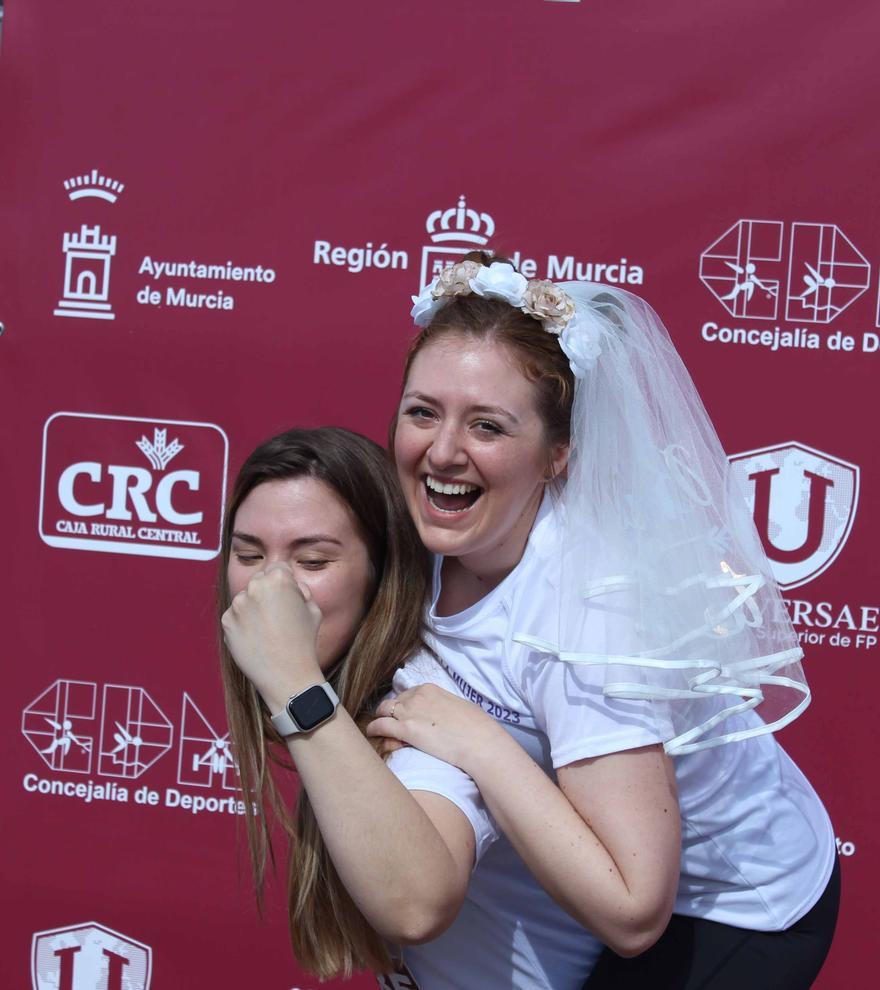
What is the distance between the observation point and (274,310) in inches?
94.0

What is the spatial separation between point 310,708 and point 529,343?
0.51m

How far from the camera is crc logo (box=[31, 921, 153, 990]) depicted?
2508 millimetres

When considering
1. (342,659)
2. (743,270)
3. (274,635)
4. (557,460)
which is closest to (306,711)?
(274,635)

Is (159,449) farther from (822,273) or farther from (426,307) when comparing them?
(822,273)

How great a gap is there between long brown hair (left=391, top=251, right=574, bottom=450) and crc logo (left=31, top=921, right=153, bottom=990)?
5.61ft

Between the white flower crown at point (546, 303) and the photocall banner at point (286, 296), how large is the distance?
0.88m

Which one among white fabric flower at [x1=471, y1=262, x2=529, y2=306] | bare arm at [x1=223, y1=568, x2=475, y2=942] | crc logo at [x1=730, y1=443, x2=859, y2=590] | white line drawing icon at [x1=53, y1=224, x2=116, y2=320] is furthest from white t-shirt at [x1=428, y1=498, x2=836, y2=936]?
white line drawing icon at [x1=53, y1=224, x2=116, y2=320]

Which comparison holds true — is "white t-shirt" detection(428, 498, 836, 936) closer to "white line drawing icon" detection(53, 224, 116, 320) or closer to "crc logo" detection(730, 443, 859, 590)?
"crc logo" detection(730, 443, 859, 590)

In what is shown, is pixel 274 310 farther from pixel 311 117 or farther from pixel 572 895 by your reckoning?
pixel 572 895

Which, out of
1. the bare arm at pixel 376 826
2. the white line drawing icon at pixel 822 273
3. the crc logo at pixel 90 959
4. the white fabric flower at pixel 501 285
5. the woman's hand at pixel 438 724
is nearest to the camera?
the bare arm at pixel 376 826

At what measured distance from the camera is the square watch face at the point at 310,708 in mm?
1225

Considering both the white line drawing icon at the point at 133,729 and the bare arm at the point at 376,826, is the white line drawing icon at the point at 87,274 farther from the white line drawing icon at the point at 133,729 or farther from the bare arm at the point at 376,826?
the bare arm at the point at 376,826

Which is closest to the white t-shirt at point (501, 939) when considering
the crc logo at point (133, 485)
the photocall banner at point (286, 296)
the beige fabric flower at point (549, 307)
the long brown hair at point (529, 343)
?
the long brown hair at point (529, 343)

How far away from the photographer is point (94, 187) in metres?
2.41
